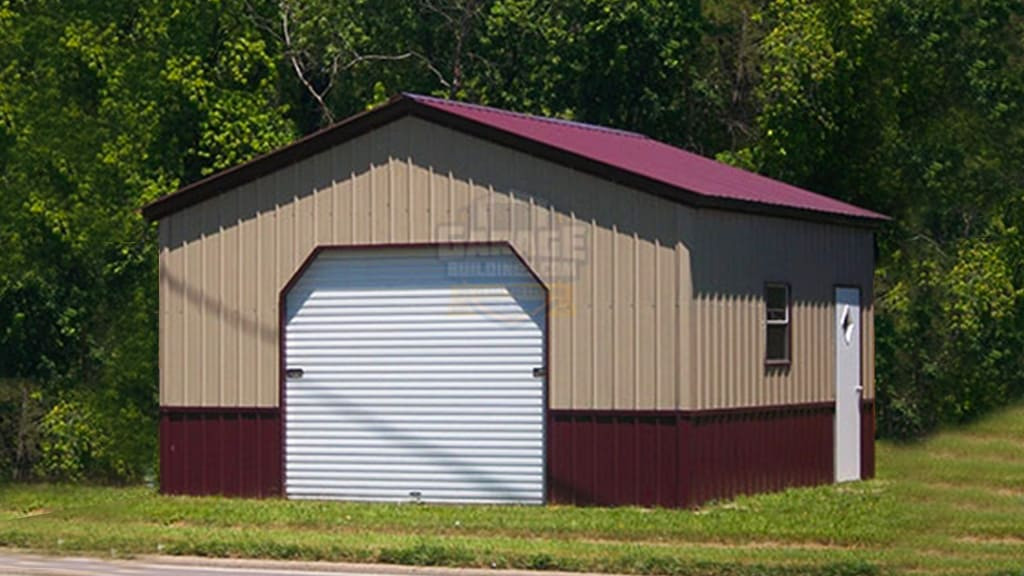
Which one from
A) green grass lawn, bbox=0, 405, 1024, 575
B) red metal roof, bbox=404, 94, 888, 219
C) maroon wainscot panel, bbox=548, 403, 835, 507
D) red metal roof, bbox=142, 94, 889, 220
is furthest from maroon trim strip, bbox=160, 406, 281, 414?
red metal roof, bbox=404, 94, 888, 219

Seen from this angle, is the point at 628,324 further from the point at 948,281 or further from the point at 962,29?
the point at 962,29

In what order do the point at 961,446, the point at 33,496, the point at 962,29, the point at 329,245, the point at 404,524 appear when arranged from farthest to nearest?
the point at 962,29 → the point at 33,496 → the point at 329,245 → the point at 404,524 → the point at 961,446

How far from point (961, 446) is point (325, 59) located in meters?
36.2

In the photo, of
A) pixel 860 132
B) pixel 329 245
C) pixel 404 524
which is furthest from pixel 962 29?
pixel 404 524

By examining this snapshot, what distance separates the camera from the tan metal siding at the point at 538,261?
78.3 ft

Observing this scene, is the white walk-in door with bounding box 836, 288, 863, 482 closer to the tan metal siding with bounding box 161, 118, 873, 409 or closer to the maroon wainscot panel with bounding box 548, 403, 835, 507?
the tan metal siding with bounding box 161, 118, 873, 409

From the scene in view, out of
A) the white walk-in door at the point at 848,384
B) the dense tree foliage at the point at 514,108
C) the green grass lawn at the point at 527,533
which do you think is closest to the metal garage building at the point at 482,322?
the green grass lawn at the point at 527,533

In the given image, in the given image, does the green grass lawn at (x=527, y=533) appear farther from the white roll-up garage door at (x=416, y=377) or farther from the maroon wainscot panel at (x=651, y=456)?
the white roll-up garage door at (x=416, y=377)

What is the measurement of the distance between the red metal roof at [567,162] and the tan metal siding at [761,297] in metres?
0.28

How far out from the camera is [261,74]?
4306 centimetres

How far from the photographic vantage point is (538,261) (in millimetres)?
24453

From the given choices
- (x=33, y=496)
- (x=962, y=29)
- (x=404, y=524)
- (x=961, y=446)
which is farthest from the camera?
(x=962, y=29)

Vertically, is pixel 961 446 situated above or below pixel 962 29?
below

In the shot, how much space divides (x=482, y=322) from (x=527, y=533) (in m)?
4.38
